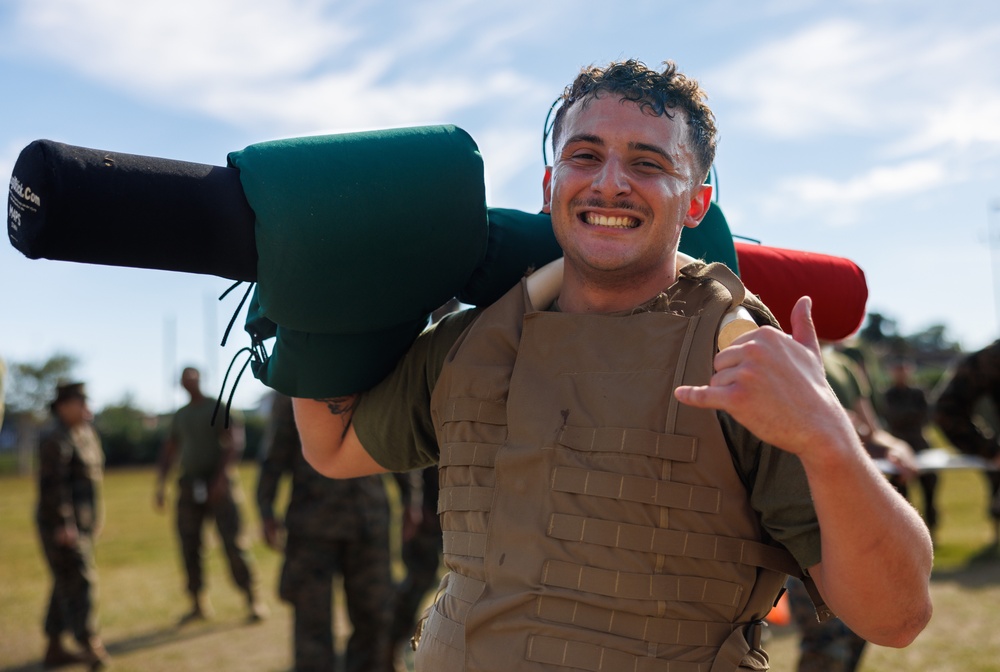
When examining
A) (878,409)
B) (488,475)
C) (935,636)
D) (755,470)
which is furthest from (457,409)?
(878,409)

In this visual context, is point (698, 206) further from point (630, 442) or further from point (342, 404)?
point (342, 404)

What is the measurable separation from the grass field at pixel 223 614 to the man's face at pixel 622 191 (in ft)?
17.4

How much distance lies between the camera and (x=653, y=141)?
203cm

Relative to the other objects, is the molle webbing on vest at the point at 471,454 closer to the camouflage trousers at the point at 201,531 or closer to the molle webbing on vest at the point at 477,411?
the molle webbing on vest at the point at 477,411

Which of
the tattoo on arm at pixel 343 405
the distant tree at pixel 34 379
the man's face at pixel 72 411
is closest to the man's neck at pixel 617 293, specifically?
the tattoo on arm at pixel 343 405

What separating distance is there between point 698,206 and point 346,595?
456cm

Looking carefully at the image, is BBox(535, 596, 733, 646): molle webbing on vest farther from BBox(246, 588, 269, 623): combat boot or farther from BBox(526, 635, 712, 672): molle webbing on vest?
BBox(246, 588, 269, 623): combat boot

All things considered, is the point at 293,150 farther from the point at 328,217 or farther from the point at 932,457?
the point at 932,457

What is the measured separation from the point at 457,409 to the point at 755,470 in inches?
26.4

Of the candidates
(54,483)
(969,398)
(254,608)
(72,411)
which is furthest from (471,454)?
(254,608)

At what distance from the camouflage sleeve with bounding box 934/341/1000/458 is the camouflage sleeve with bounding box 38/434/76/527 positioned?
6.56 metres

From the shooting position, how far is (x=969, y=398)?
16.4 feet

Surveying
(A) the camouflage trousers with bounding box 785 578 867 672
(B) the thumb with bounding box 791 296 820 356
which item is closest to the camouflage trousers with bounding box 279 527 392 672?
(A) the camouflage trousers with bounding box 785 578 867 672

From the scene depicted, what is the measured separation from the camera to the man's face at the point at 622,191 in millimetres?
2004
